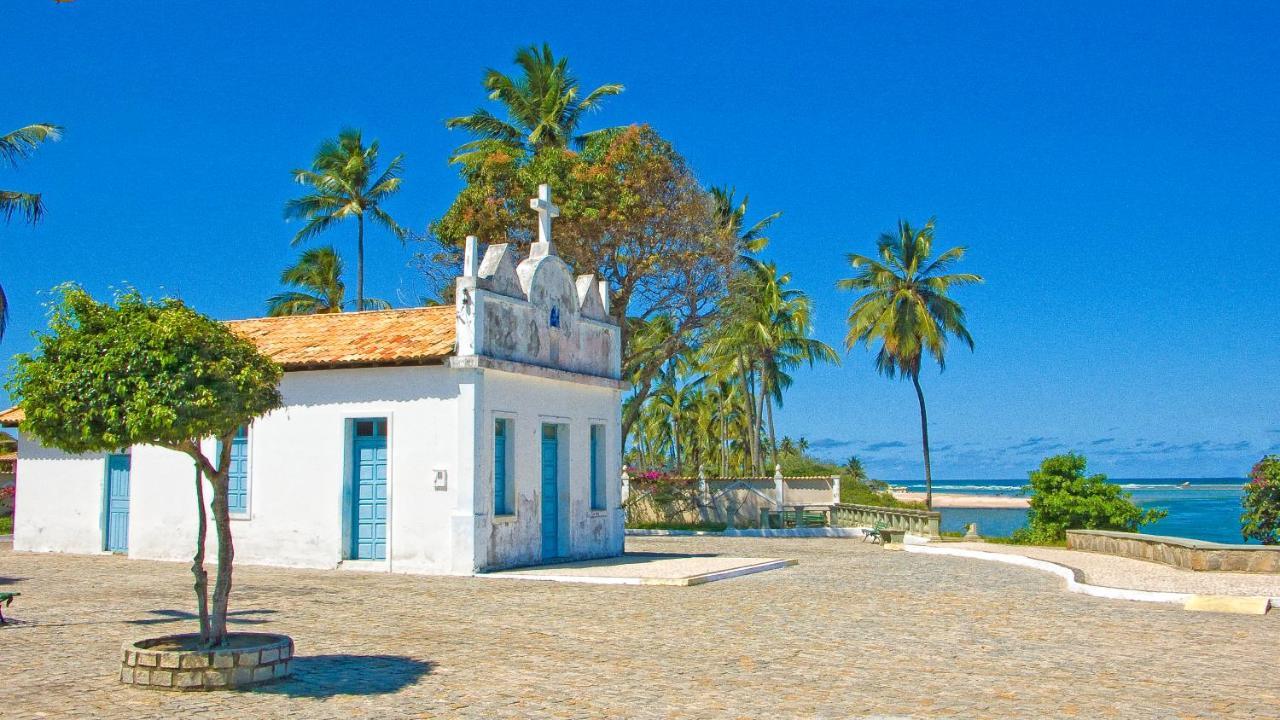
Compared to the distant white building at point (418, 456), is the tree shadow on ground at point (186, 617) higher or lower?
lower

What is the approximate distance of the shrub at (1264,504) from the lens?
22703mm

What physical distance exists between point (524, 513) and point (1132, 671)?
1101 centimetres

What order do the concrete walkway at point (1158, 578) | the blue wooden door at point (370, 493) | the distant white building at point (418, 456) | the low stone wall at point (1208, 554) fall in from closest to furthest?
the concrete walkway at point (1158, 578) < the low stone wall at point (1208, 554) < the distant white building at point (418, 456) < the blue wooden door at point (370, 493)

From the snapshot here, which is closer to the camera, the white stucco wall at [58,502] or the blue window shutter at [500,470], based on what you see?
the blue window shutter at [500,470]

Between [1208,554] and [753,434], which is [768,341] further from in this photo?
[1208,554]

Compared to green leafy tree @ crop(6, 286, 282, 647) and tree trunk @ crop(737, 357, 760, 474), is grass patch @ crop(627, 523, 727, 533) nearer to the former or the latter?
tree trunk @ crop(737, 357, 760, 474)

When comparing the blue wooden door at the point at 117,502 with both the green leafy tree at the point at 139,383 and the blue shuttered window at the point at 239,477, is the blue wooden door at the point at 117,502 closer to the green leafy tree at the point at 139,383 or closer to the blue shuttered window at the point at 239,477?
the blue shuttered window at the point at 239,477

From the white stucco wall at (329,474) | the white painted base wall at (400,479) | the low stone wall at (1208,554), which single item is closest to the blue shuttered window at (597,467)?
the white painted base wall at (400,479)

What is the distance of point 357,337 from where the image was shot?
63.0ft

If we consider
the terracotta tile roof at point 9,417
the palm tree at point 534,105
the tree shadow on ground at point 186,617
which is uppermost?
the palm tree at point 534,105

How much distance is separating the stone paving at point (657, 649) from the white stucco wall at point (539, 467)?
179 cm

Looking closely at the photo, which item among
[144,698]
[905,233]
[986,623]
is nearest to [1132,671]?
[986,623]

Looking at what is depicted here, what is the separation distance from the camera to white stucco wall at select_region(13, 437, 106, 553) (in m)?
20.7

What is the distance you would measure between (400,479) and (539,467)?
2.46m
